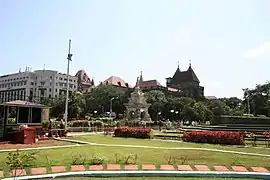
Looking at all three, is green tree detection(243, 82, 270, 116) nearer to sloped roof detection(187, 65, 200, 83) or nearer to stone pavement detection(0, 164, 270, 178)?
sloped roof detection(187, 65, 200, 83)

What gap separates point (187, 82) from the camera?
129m

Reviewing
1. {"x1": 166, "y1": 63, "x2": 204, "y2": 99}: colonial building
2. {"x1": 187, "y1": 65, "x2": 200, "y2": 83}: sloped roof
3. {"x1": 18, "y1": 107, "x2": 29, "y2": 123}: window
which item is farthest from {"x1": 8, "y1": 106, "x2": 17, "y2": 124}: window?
{"x1": 187, "y1": 65, "x2": 200, "y2": 83}: sloped roof

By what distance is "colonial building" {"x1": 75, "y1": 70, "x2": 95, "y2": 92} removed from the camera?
13739 cm

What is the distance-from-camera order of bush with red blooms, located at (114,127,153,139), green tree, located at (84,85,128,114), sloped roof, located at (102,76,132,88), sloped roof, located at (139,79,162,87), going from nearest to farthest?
1. bush with red blooms, located at (114,127,153,139)
2. green tree, located at (84,85,128,114)
3. sloped roof, located at (102,76,132,88)
4. sloped roof, located at (139,79,162,87)

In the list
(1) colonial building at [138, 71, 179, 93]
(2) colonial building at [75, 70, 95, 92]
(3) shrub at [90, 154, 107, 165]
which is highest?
(2) colonial building at [75, 70, 95, 92]

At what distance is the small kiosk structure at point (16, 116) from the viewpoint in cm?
1970

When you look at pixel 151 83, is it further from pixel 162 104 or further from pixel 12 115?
pixel 12 115

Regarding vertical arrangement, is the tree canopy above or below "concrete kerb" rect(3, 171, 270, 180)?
above

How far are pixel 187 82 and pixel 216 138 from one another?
360 feet

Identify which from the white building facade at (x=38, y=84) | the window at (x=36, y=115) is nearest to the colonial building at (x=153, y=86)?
the white building facade at (x=38, y=84)

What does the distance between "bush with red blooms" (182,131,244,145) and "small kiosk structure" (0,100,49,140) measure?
10.9m

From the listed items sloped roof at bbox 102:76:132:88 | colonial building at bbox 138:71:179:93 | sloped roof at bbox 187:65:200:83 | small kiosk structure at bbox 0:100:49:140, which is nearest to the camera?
small kiosk structure at bbox 0:100:49:140

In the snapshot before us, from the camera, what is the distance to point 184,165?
11.0 meters

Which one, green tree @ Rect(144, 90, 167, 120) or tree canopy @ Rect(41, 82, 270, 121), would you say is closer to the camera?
tree canopy @ Rect(41, 82, 270, 121)
